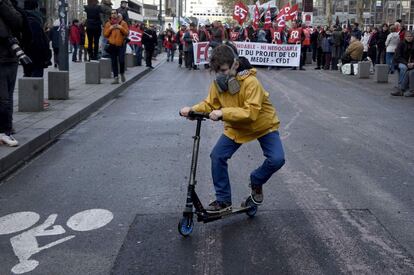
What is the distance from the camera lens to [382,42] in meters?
28.1

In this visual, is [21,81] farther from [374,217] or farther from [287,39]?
[287,39]

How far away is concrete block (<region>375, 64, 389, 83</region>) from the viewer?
70.7 ft

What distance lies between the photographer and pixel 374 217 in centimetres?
583

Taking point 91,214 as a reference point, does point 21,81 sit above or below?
above

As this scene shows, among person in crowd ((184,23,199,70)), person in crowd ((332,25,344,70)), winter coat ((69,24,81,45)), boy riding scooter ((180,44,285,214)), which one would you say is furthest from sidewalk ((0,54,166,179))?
person in crowd ((332,25,344,70))

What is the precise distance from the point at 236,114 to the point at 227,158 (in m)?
0.58

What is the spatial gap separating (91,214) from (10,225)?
0.72 m

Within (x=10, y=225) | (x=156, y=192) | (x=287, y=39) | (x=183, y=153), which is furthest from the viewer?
(x=287, y=39)

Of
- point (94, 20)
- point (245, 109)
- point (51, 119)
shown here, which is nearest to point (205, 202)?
point (245, 109)

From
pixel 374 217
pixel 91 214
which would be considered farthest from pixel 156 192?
pixel 374 217

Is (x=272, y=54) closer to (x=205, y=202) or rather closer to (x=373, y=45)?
(x=373, y=45)

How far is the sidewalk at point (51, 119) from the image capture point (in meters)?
8.16

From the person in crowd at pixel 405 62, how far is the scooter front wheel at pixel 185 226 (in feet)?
42.5

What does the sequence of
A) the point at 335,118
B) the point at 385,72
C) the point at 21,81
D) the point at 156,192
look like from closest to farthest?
the point at 156,192
the point at 21,81
the point at 335,118
the point at 385,72
